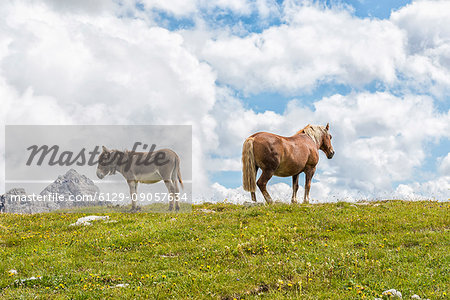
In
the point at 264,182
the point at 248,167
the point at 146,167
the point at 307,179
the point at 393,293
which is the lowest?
the point at 393,293

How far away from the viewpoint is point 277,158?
64.0 ft

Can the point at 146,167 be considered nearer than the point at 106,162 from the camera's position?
Yes

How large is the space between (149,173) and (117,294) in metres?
14.0

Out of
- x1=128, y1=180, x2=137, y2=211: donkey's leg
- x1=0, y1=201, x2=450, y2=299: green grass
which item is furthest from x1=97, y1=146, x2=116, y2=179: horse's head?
x1=0, y1=201, x2=450, y2=299: green grass

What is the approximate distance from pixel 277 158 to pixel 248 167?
1.59 m

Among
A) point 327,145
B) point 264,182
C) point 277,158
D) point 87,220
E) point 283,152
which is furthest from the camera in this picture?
point 327,145

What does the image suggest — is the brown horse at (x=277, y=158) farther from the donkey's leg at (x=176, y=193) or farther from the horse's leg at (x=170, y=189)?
the horse's leg at (x=170, y=189)

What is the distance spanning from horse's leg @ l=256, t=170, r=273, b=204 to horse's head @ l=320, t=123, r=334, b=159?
269 inches

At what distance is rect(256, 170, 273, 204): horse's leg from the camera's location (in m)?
19.5

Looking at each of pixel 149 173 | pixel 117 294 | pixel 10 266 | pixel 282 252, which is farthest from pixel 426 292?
pixel 149 173

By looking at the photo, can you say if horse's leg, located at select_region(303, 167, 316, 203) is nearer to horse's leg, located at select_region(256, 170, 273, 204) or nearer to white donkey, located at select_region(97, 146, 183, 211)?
horse's leg, located at select_region(256, 170, 273, 204)

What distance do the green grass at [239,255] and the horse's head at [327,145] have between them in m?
8.25

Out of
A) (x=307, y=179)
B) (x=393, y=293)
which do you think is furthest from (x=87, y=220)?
(x=393, y=293)

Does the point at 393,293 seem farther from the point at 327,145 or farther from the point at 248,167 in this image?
the point at 327,145
